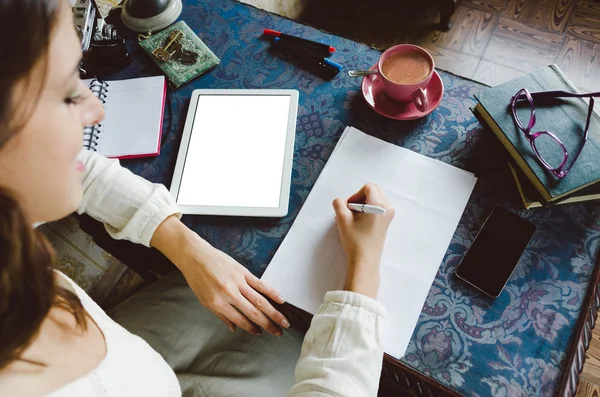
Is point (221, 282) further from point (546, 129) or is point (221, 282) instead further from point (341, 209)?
point (546, 129)

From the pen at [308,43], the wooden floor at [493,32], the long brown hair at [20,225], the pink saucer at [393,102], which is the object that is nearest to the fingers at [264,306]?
the long brown hair at [20,225]

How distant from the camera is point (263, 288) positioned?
677mm

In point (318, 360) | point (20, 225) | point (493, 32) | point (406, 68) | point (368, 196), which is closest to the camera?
point (20, 225)

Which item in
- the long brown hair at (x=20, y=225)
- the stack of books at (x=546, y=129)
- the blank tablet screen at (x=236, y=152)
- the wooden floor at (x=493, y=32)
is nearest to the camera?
the long brown hair at (x=20, y=225)

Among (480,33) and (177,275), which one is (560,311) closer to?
(177,275)

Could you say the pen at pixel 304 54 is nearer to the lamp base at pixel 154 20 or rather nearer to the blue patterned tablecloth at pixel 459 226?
the blue patterned tablecloth at pixel 459 226

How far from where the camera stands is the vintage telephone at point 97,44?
3.01 ft

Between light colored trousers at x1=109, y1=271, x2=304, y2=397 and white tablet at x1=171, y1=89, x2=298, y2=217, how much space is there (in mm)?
236

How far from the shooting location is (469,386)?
0.60 metres

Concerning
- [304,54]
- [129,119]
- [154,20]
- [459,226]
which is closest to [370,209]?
[459,226]

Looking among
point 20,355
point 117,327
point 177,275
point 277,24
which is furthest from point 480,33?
point 20,355

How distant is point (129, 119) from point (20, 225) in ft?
1.69

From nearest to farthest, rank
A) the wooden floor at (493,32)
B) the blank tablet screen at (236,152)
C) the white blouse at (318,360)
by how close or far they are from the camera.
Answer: the white blouse at (318,360) → the blank tablet screen at (236,152) → the wooden floor at (493,32)

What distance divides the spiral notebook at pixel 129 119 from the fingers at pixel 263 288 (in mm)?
325
